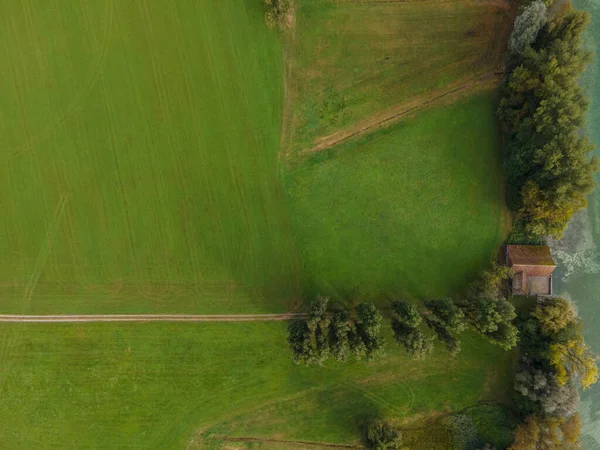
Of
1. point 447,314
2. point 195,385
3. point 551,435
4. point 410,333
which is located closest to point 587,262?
point 447,314

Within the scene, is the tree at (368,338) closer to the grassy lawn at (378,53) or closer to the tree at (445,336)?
the tree at (445,336)

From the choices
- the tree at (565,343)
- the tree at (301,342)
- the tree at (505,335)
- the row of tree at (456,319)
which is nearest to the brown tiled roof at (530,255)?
the row of tree at (456,319)

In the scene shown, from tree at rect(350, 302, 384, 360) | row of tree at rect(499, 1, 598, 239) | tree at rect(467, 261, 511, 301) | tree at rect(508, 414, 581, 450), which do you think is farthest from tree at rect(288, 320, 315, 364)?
row of tree at rect(499, 1, 598, 239)

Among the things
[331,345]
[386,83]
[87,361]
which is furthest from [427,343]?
[87,361]

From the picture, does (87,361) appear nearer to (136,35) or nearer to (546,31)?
(136,35)

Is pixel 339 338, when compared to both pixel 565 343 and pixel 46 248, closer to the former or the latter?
pixel 565 343

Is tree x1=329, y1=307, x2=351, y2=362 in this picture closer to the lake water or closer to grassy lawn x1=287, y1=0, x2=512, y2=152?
grassy lawn x1=287, y1=0, x2=512, y2=152
